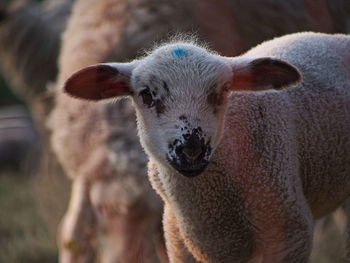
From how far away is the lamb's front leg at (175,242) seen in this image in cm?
405

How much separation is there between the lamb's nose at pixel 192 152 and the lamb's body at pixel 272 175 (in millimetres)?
441

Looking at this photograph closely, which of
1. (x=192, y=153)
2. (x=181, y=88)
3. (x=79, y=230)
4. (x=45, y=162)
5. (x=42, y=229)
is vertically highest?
(x=45, y=162)

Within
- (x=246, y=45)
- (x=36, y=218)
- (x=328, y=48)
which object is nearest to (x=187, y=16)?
(x=246, y=45)

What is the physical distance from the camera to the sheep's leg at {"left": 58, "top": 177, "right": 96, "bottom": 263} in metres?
6.13

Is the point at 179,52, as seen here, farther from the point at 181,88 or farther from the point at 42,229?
the point at 42,229

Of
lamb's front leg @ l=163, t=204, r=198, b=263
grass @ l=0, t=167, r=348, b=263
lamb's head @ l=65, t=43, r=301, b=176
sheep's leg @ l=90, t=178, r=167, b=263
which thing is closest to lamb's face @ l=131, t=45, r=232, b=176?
lamb's head @ l=65, t=43, r=301, b=176

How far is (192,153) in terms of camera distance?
10.8ft

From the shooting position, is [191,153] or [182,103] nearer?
[191,153]

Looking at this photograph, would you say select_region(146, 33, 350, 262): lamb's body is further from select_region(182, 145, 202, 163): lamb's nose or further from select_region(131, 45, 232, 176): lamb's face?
select_region(182, 145, 202, 163): lamb's nose

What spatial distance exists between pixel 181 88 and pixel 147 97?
210 mm

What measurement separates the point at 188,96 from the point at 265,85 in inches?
16.5

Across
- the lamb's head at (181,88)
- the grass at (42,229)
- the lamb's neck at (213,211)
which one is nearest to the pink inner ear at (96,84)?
the lamb's head at (181,88)

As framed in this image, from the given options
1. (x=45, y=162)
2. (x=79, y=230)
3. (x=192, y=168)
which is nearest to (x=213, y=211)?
(x=192, y=168)

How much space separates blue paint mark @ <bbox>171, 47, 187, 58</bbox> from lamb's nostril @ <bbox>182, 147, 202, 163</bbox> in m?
0.45
